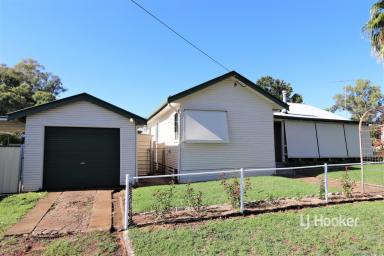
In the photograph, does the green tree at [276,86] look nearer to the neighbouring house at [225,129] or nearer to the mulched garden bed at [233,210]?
the neighbouring house at [225,129]

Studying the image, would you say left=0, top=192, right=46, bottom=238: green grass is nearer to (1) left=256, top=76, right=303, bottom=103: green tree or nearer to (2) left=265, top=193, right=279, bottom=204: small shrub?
(2) left=265, top=193, right=279, bottom=204: small shrub

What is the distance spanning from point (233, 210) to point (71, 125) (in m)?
7.36

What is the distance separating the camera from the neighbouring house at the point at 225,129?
38.8 ft

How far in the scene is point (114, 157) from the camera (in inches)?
433

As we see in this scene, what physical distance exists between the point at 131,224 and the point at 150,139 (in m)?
11.0

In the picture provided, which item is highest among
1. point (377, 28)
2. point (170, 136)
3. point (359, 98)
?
point (359, 98)

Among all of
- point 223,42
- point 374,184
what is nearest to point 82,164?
point 223,42

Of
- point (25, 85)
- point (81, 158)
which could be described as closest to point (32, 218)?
point (81, 158)

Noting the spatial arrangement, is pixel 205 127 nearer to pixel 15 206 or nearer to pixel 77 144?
pixel 77 144

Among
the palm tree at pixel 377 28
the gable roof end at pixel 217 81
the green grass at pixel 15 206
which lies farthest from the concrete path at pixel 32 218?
the palm tree at pixel 377 28

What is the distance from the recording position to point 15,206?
778 cm

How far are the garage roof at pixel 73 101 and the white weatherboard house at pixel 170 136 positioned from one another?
0.11ft

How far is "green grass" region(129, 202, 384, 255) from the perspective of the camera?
4602mm

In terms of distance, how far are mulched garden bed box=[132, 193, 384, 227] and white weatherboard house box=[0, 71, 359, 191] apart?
16.1 ft
